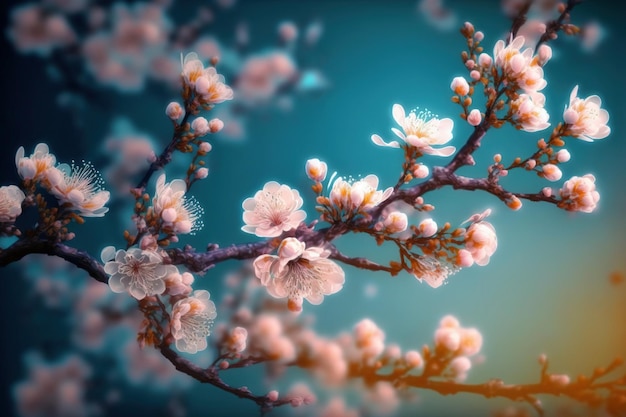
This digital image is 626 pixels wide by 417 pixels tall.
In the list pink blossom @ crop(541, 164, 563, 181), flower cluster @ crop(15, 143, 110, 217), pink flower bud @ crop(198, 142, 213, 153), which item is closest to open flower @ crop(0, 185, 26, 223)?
flower cluster @ crop(15, 143, 110, 217)

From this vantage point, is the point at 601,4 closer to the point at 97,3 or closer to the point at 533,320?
the point at 533,320

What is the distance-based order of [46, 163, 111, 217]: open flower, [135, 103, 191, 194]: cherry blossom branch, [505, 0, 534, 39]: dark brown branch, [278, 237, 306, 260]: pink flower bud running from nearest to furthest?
[278, 237, 306, 260]: pink flower bud
[46, 163, 111, 217]: open flower
[135, 103, 191, 194]: cherry blossom branch
[505, 0, 534, 39]: dark brown branch

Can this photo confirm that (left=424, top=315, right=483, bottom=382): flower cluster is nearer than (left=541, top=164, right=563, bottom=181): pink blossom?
No

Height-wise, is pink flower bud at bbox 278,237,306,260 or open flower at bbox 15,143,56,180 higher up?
open flower at bbox 15,143,56,180

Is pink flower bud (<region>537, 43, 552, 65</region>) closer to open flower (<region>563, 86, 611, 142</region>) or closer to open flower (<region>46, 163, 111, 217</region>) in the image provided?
open flower (<region>563, 86, 611, 142</region>)

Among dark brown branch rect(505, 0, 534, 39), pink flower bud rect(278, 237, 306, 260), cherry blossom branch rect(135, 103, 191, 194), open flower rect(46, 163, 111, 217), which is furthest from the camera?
dark brown branch rect(505, 0, 534, 39)

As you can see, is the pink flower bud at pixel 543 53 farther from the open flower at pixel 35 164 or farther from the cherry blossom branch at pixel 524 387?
the open flower at pixel 35 164

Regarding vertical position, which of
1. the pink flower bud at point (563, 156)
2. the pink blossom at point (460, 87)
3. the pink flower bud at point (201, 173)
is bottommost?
the pink flower bud at point (201, 173)

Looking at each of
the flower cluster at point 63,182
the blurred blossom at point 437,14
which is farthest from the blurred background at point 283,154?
the flower cluster at point 63,182

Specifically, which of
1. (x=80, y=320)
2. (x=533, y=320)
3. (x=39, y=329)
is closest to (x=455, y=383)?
(x=533, y=320)
